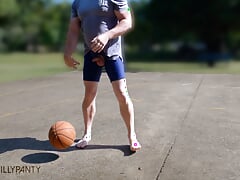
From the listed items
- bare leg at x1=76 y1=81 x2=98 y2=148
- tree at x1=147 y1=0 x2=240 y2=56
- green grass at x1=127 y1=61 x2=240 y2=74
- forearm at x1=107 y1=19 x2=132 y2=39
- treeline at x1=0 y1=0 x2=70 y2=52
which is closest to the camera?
forearm at x1=107 y1=19 x2=132 y2=39

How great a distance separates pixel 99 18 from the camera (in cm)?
388

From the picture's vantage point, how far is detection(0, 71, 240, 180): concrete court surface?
3.72 meters

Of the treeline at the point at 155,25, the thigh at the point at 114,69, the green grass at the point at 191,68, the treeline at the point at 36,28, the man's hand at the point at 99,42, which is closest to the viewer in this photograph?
the man's hand at the point at 99,42

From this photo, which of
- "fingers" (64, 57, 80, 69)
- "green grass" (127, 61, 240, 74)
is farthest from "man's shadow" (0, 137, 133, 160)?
"green grass" (127, 61, 240, 74)

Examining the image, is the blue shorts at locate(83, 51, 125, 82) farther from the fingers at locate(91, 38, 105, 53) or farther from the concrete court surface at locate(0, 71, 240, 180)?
the concrete court surface at locate(0, 71, 240, 180)

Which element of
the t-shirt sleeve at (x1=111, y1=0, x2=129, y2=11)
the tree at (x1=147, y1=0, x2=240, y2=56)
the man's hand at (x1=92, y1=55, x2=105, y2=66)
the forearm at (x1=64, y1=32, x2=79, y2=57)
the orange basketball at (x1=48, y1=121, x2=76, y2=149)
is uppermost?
the t-shirt sleeve at (x1=111, y1=0, x2=129, y2=11)

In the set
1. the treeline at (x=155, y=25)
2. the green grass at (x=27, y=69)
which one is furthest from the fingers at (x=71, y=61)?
the treeline at (x=155, y=25)

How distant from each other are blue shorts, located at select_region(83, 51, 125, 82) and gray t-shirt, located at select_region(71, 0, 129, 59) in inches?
2.6

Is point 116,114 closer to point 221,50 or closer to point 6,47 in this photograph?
point 221,50

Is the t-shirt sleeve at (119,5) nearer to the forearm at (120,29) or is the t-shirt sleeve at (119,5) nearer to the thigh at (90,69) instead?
the forearm at (120,29)

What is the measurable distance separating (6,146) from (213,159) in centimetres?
223

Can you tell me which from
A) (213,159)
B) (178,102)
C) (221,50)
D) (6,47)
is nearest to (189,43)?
(221,50)

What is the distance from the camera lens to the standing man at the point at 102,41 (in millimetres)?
3811

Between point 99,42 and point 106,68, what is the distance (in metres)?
0.44
